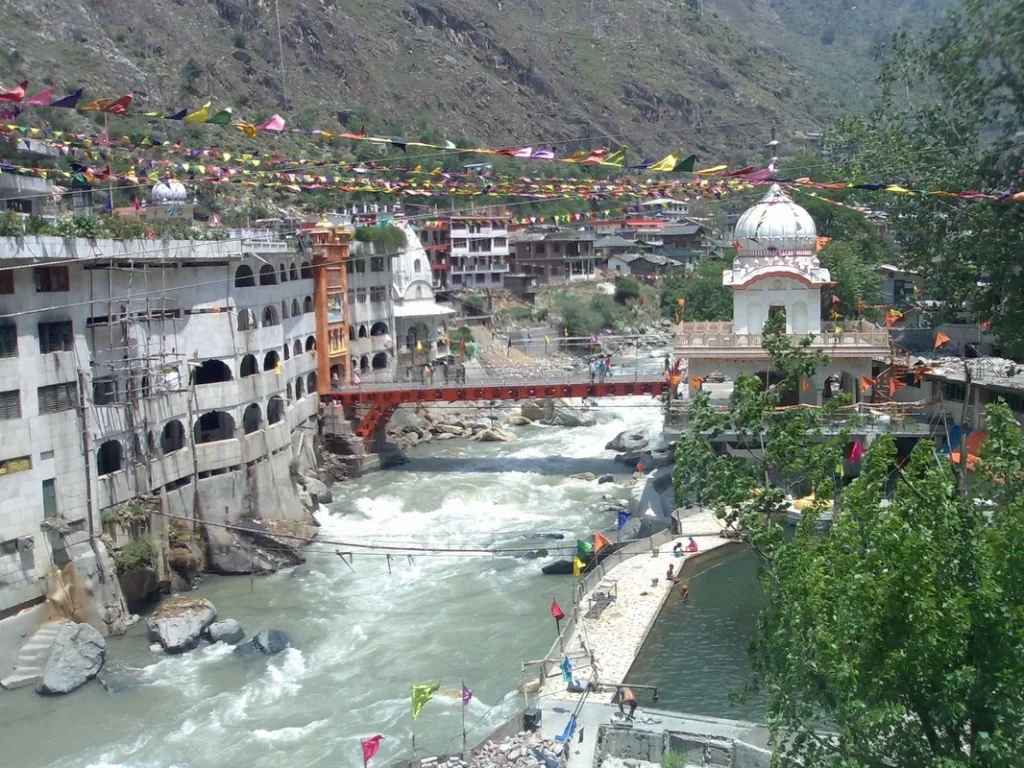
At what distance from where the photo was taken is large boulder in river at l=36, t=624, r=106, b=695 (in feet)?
67.9

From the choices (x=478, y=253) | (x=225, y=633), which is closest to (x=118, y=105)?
(x=225, y=633)

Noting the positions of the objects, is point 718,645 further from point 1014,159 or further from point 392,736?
point 1014,159

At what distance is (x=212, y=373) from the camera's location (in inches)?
1252

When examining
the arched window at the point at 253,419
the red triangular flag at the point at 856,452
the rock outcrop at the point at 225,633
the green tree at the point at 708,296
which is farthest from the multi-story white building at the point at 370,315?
the red triangular flag at the point at 856,452

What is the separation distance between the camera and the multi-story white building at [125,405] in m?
22.8

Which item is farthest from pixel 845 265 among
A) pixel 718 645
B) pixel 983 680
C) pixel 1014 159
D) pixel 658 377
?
pixel 983 680

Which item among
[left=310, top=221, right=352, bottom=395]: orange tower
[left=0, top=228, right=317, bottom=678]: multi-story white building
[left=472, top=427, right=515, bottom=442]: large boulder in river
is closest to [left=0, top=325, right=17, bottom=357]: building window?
[left=0, top=228, right=317, bottom=678]: multi-story white building

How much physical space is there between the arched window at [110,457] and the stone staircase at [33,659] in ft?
15.7

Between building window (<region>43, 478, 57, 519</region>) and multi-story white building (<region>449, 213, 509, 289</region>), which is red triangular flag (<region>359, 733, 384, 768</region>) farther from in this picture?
multi-story white building (<region>449, 213, 509, 289</region>)

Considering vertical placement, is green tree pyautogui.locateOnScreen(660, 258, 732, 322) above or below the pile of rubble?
above

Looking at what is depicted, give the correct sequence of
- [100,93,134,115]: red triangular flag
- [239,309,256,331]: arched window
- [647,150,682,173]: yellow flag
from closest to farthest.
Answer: [100,93,134,115]: red triangular flag
[647,150,682,173]: yellow flag
[239,309,256,331]: arched window

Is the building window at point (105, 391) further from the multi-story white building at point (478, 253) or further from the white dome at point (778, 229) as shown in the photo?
the multi-story white building at point (478, 253)

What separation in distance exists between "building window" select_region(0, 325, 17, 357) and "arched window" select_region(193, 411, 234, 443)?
7.48 metres

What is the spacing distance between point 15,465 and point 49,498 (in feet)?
3.77
